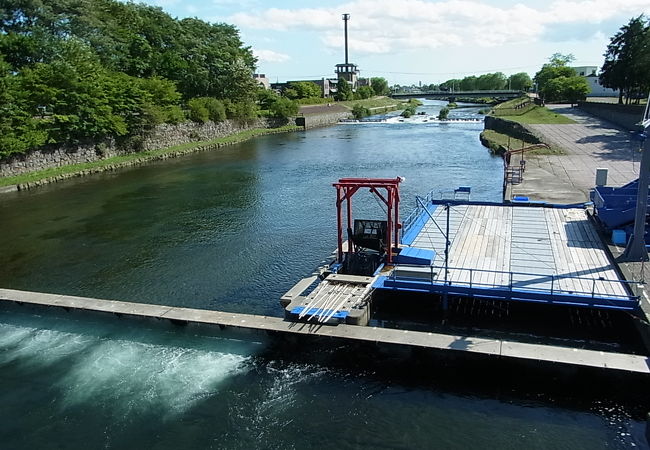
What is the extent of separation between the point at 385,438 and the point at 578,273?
904cm

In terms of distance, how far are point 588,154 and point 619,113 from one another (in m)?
19.1

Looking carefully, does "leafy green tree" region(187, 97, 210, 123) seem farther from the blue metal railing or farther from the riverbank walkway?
the blue metal railing

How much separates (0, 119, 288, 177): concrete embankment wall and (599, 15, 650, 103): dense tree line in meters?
52.4

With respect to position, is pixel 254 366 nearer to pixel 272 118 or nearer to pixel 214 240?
pixel 214 240

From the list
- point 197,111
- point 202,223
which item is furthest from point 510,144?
point 197,111

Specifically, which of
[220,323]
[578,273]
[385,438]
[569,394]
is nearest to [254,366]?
[220,323]

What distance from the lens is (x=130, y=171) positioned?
49500 mm

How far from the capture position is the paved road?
112ft

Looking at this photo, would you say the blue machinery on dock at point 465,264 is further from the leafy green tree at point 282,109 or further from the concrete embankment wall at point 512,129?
the leafy green tree at point 282,109

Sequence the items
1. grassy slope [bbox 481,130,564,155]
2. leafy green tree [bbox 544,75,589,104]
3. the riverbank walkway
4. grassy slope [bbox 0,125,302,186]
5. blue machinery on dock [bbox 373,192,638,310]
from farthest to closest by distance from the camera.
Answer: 1. leafy green tree [bbox 544,75,589,104]
2. grassy slope [bbox 481,130,564,155]
3. grassy slope [bbox 0,125,302,186]
4. the riverbank walkway
5. blue machinery on dock [bbox 373,192,638,310]

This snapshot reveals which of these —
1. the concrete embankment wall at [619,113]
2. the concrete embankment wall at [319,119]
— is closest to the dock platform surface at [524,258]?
the concrete embankment wall at [619,113]

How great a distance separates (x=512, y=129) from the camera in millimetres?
61625

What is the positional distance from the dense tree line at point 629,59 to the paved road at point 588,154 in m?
5.52

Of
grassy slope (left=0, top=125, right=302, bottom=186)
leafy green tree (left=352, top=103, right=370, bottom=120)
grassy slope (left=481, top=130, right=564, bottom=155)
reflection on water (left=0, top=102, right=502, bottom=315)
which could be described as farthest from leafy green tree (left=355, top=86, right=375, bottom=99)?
reflection on water (left=0, top=102, right=502, bottom=315)
